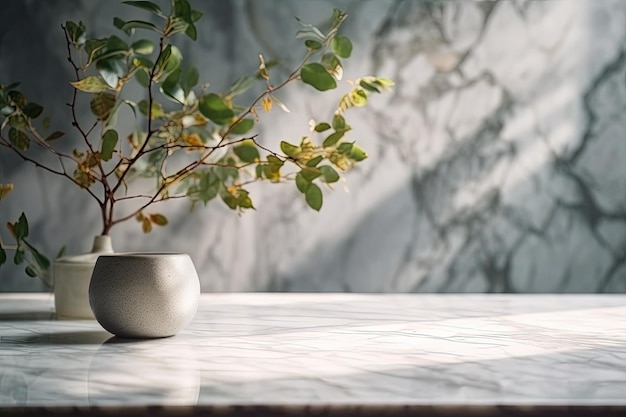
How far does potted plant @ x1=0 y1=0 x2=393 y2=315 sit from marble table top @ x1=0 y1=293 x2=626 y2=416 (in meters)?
0.18

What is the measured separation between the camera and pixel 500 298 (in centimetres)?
143

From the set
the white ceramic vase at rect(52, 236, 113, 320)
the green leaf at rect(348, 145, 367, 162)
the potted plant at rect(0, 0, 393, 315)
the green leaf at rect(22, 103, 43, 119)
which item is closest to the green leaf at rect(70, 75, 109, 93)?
the potted plant at rect(0, 0, 393, 315)

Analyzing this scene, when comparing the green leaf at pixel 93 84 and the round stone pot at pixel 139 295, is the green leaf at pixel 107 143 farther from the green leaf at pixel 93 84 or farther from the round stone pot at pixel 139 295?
the round stone pot at pixel 139 295

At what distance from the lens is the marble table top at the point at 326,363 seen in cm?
61

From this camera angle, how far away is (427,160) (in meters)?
1.48

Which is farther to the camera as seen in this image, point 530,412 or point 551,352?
point 551,352

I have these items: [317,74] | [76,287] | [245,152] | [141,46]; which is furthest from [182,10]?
[76,287]

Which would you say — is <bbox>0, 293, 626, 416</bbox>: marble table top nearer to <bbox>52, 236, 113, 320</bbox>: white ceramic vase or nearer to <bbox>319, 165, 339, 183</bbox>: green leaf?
<bbox>52, 236, 113, 320</bbox>: white ceramic vase

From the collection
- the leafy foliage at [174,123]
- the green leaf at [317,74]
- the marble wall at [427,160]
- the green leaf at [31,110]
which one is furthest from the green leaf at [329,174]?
the green leaf at [31,110]

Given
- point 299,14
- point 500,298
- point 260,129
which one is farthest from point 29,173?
point 500,298

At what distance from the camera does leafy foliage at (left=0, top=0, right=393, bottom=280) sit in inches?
41.2

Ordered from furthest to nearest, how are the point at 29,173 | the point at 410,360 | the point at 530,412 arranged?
the point at 29,173, the point at 410,360, the point at 530,412

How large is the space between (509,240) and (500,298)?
0.43 ft

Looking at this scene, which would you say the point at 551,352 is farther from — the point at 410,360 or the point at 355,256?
the point at 355,256
